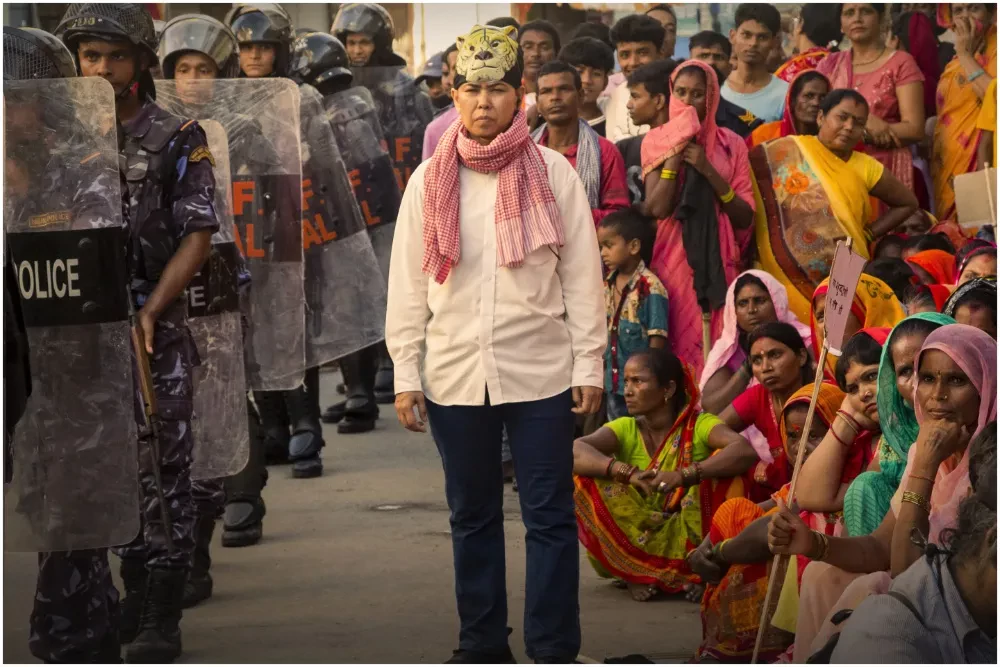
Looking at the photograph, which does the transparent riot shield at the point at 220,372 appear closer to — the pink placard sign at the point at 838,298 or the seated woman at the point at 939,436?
the pink placard sign at the point at 838,298

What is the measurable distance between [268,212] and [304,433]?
67.4 inches

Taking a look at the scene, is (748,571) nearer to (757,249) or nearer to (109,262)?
(109,262)

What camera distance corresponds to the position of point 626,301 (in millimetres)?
7535

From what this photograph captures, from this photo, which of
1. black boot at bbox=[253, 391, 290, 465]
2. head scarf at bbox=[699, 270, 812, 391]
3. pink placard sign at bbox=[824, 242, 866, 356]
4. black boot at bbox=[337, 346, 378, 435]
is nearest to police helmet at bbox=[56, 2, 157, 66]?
pink placard sign at bbox=[824, 242, 866, 356]

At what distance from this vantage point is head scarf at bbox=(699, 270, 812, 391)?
712 cm

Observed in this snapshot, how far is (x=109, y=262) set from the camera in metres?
4.76

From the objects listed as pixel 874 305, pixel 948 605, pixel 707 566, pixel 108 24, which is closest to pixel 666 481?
pixel 707 566

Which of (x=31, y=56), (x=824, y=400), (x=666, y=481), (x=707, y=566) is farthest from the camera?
(x=666, y=481)

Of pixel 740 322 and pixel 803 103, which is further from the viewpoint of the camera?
pixel 803 103

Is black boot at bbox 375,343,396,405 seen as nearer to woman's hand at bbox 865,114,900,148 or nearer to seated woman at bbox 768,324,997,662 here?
woman's hand at bbox 865,114,900,148

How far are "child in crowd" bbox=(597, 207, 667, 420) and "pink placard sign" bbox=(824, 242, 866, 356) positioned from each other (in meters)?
2.49

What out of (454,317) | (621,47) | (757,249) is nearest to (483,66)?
(454,317)

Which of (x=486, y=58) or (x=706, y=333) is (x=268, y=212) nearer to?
(x=706, y=333)

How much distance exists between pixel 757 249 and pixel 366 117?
105 inches
